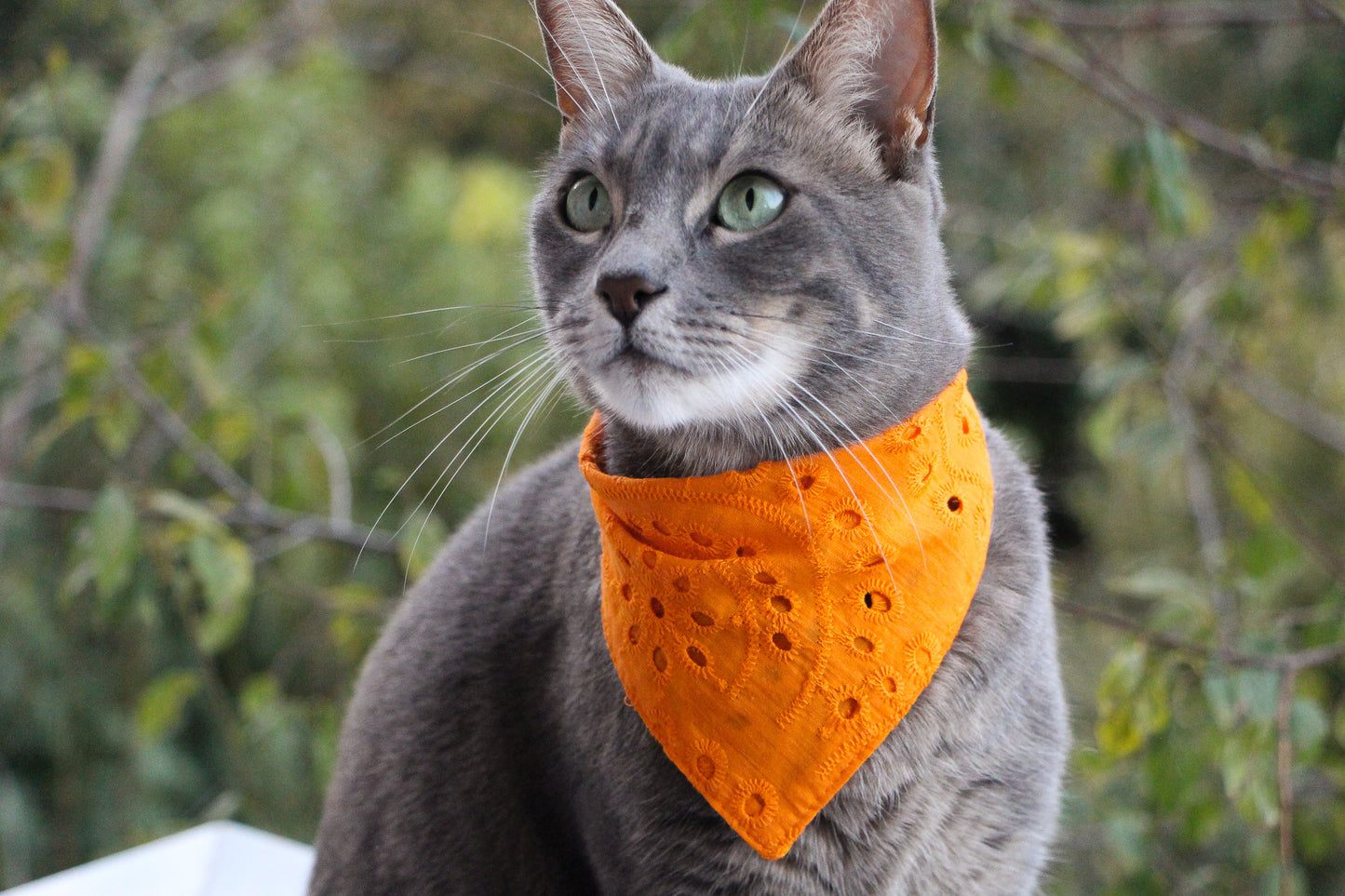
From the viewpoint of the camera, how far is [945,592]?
3.38ft

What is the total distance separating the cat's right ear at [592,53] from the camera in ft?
3.79

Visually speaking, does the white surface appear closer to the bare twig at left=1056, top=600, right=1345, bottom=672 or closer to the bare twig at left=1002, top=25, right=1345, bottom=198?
the bare twig at left=1056, top=600, right=1345, bottom=672

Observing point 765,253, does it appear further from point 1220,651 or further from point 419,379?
point 419,379

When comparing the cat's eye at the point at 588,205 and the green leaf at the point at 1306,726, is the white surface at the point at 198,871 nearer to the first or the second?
the cat's eye at the point at 588,205

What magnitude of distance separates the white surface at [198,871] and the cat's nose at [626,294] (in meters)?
1.01

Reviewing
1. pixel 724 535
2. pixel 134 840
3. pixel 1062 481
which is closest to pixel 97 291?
pixel 134 840

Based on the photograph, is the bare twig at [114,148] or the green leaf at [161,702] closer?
the green leaf at [161,702]

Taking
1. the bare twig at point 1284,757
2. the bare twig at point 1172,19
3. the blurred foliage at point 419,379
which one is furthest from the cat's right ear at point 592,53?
the bare twig at point 1284,757

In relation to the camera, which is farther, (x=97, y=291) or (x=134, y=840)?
(x=97, y=291)

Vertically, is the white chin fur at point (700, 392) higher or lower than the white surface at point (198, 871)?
higher

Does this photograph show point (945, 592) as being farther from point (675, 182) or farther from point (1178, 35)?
point (1178, 35)

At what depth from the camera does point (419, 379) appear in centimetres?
292

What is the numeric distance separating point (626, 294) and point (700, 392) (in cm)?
11

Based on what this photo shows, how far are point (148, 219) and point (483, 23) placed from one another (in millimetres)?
1446
